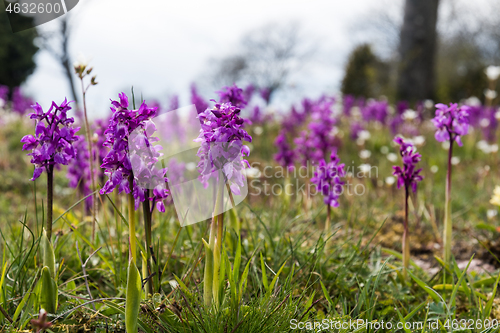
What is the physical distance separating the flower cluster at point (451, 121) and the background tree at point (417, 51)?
1318cm

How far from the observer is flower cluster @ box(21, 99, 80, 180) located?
5.26ft

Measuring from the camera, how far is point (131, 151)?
146 cm

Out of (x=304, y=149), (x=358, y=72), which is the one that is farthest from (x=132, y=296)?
(x=358, y=72)

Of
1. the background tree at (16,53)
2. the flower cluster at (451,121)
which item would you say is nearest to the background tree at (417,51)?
the flower cluster at (451,121)

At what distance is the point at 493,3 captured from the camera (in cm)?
2650

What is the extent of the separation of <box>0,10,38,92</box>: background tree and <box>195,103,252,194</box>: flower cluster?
21.5 meters

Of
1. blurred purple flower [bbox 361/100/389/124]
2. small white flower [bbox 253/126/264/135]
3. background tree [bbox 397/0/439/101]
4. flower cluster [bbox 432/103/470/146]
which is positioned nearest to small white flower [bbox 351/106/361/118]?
blurred purple flower [bbox 361/100/389/124]

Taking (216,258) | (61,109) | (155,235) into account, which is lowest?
(155,235)

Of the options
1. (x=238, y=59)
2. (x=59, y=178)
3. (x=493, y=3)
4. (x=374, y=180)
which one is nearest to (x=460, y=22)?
(x=493, y=3)

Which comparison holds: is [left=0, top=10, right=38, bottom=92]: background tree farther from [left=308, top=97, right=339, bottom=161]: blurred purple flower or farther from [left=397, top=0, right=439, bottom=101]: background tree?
[left=308, top=97, right=339, bottom=161]: blurred purple flower

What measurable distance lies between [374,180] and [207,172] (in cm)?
497

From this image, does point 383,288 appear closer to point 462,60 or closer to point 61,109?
point 61,109

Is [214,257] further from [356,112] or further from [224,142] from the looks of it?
[356,112]

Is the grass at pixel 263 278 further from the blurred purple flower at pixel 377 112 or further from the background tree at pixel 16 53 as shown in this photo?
the background tree at pixel 16 53
